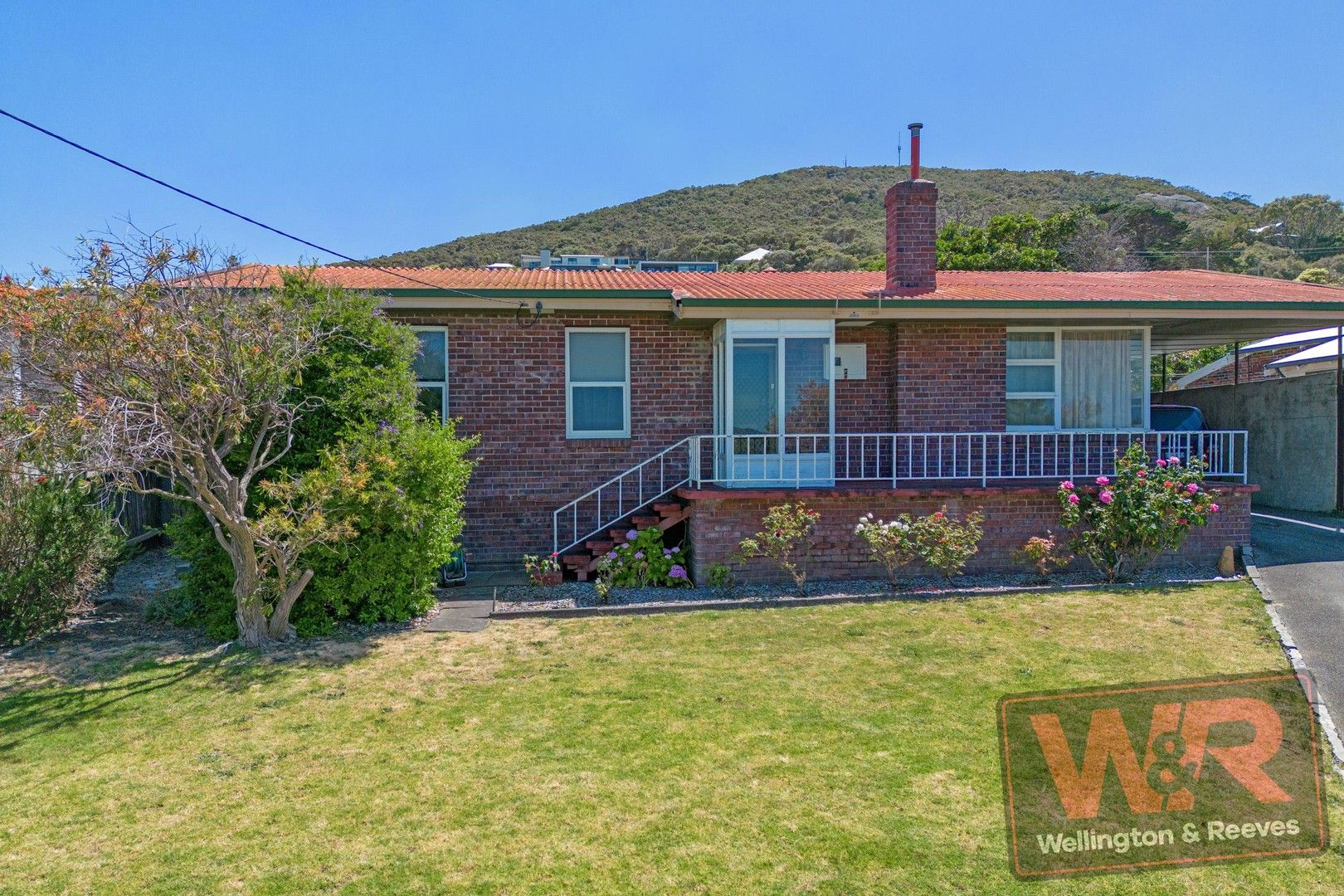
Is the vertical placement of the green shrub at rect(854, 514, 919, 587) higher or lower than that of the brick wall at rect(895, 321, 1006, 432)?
lower

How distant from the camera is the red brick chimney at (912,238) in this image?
11.1 m

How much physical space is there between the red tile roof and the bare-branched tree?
2371mm

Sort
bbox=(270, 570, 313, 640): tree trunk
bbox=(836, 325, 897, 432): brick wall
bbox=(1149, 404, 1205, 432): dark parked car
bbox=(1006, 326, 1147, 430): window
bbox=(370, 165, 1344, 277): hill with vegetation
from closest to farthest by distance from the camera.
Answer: bbox=(270, 570, 313, 640): tree trunk
bbox=(836, 325, 897, 432): brick wall
bbox=(1006, 326, 1147, 430): window
bbox=(1149, 404, 1205, 432): dark parked car
bbox=(370, 165, 1344, 277): hill with vegetation

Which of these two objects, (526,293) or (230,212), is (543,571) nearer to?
(526,293)

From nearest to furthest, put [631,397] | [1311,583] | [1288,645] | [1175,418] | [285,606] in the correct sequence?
[1288,645] → [285,606] → [1311,583] → [631,397] → [1175,418]

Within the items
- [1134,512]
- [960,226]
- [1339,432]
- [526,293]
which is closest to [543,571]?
[526,293]

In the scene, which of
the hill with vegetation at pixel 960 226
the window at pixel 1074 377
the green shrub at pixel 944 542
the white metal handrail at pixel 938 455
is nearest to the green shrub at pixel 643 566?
the white metal handrail at pixel 938 455

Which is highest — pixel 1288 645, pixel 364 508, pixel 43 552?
pixel 364 508

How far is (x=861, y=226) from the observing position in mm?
42812

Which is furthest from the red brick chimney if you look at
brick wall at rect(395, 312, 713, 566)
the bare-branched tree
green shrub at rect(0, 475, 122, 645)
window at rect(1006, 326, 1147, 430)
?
green shrub at rect(0, 475, 122, 645)

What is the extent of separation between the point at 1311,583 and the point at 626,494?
25.0 feet

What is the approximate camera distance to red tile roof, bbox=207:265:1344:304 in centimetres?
1011

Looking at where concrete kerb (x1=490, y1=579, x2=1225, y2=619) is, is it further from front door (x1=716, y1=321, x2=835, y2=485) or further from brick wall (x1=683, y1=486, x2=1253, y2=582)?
front door (x1=716, y1=321, x2=835, y2=485)

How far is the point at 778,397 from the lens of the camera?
1002 centimetres
